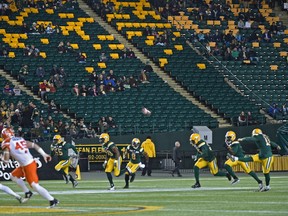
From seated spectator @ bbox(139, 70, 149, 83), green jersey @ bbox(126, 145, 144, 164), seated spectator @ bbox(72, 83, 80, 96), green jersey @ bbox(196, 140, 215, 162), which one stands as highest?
seated spectator @ bbox(139, 70, 149, 83)

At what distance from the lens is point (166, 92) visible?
52688 millimetres

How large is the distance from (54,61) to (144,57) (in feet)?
21.7

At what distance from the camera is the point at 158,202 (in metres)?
23.0

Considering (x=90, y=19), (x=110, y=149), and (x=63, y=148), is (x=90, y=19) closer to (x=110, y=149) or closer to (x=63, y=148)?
(x=63, y=148)

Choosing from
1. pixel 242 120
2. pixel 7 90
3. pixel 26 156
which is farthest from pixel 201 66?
pixel 26 156

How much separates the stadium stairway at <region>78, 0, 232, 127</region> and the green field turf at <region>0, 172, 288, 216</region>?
2057cm

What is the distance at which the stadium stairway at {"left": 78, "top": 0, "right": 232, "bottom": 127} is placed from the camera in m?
52.4

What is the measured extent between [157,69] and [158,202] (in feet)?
108

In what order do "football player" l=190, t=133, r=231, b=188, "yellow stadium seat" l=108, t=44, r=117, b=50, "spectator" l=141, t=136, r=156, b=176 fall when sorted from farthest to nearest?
"yellow stadium seat" l=108, t=44, r=117, b=50 → "spectator" l=141, t=136, r=156, b=176 → "football player" l=190, t=133, r=231, b=188

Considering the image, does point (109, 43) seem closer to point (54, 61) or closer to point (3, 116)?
point (54, 61)

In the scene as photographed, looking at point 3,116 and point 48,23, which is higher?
point 48,23

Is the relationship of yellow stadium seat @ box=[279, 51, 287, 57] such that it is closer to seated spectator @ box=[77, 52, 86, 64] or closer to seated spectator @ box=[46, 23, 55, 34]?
seated spectator @ box=[77, 52, 86, 64]

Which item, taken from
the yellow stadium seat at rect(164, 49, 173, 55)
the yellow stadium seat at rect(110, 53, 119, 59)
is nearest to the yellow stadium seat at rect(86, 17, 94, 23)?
the yellow stadium seat at rect(110, 53, 119, 59)

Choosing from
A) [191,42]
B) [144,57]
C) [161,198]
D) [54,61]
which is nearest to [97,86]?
[54,61]
